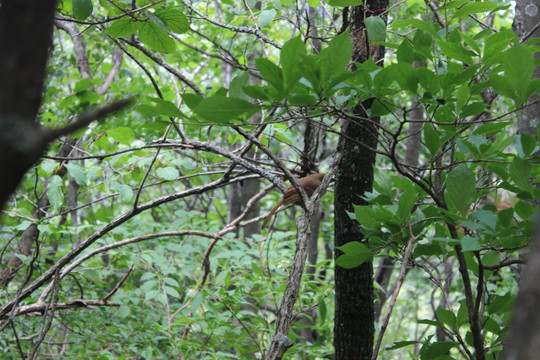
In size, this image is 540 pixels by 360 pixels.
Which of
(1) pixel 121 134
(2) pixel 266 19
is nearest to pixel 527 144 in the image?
(2) pixel 266 19

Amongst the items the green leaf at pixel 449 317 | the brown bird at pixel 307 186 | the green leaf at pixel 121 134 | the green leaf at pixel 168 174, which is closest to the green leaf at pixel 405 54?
the green leaf at pixel 449 317

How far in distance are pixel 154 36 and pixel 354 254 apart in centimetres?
99

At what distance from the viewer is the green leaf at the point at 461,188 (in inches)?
47.7

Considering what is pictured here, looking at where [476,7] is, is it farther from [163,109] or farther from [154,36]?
[154,36]

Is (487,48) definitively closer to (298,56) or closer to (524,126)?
(298,56)

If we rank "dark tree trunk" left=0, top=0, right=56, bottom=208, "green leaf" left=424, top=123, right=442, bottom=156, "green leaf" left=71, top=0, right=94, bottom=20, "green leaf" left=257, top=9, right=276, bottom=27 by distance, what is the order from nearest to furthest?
"dark tree trunk" left=0, top=0, right=56, bottom=208, "green leaf" left=424, top=123, right=442, bottom=156, "green leaf" left=71, top=0, right=94, bottom=20, "green leaf" left=257, top=9, right=276, bottom=27

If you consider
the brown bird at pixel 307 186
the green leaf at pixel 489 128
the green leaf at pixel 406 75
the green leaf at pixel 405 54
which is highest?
the brown bird at pixel 307 186

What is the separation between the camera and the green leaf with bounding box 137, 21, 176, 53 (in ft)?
5.65

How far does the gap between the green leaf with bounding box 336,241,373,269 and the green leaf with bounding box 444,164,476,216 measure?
262mm

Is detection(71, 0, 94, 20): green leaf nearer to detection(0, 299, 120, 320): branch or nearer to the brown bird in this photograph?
the brown bird

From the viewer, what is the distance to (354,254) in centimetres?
137

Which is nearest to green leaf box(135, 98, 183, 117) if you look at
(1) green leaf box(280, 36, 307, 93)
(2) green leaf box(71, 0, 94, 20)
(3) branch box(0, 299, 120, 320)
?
(1) green leaf box(280, 36, 307, 93)

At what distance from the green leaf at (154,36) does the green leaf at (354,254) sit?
3.03ft

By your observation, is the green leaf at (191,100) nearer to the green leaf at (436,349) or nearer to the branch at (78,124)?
the branch at (78,124)
